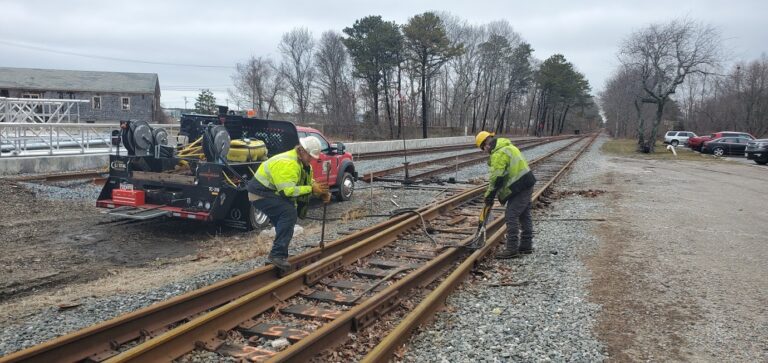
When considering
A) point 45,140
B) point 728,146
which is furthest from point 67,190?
point 728,146

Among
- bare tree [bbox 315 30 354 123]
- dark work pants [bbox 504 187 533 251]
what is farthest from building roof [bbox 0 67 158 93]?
dark work pants [bbox 504 187 533 251]

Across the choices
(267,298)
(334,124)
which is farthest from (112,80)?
(267,298)

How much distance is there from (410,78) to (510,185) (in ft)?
158

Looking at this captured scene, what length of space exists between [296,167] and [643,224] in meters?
7.13

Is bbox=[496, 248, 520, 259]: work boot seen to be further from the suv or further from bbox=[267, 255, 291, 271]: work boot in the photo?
the suv

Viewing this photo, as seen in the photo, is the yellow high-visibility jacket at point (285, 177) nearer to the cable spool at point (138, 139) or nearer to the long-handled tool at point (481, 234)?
the long-handled tool at point (481, 234)

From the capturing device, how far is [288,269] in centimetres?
594

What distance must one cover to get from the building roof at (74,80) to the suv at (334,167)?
47.7m

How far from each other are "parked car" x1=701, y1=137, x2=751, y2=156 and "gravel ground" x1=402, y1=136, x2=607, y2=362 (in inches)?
1315

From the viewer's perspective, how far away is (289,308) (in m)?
5.04

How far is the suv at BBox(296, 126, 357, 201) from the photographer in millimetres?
11039

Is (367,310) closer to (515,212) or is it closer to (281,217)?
(281,217)

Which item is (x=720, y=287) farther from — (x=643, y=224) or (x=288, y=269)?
(x=288, y=269)

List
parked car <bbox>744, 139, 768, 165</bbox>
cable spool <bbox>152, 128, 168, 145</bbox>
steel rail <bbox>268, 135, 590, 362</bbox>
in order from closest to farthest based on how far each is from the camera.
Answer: steel rail <bbox>268, 135, 590, 362</bbox>
cable spool <bbox>152, 128, 168, 145</bbox>
parked car <bbox>744, 139, 768, 165</bbox>
